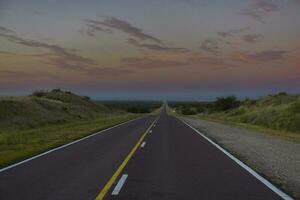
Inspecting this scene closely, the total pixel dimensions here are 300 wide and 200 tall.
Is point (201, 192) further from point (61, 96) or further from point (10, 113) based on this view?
point (61, 96)

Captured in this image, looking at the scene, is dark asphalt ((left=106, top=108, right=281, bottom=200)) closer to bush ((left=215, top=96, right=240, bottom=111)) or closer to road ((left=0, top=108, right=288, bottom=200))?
road ((left=0, top=108, right=288, bottom=200))

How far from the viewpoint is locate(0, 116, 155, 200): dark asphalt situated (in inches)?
325

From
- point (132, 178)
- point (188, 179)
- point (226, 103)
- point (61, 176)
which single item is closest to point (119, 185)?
point (132, 178)

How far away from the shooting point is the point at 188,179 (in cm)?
996

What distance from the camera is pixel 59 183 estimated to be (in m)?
9.42

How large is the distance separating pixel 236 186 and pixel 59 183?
400 cm

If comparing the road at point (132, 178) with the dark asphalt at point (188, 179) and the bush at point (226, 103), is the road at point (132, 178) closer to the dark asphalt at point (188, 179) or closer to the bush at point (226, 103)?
the dark asphalt at point (188, 179)

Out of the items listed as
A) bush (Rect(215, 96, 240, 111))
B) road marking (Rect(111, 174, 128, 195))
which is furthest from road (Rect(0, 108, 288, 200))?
bush (Rect(215, 96, 240, 111))

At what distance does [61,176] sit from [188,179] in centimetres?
319

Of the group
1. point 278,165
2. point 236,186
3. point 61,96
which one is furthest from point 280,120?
point 61,96

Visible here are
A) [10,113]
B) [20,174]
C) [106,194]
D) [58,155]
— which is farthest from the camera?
[10,113]

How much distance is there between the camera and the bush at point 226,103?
8525 cm

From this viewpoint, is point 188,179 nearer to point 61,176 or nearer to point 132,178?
point 132,178

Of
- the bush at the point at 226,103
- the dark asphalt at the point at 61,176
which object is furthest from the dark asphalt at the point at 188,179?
the bush at the point at 226,103
